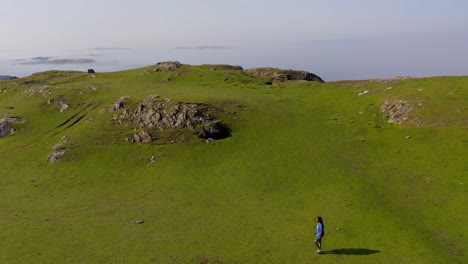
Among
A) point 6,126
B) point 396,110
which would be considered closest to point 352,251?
point 396,110

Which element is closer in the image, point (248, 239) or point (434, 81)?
point (248, 239)

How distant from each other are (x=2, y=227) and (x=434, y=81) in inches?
3564

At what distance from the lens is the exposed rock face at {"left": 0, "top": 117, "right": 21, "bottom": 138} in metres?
95.4

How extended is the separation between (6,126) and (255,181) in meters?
72.3

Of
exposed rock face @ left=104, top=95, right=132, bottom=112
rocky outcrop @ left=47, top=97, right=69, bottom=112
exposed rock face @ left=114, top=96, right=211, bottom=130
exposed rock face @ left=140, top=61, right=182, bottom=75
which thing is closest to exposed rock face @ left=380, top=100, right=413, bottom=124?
exposed rock face @ left=114, top=96, right=211, bottom=130

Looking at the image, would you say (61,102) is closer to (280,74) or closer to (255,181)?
(280,74)

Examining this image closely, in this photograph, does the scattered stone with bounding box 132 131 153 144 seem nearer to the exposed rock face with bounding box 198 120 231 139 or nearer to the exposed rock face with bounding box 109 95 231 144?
the exposed rock face with bounding box 109 95 231 144

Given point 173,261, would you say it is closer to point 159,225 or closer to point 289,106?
point 159,225

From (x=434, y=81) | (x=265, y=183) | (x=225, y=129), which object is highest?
(x=434, y=81)

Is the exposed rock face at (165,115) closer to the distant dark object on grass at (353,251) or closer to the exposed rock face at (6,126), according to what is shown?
the exposed rock face at (6,126)

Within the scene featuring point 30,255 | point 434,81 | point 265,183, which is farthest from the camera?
point 434,81

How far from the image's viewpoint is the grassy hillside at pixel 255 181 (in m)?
40.5

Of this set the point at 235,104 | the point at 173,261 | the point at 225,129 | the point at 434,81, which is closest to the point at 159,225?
the point at 173,261

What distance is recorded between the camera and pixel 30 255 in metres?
40.2
